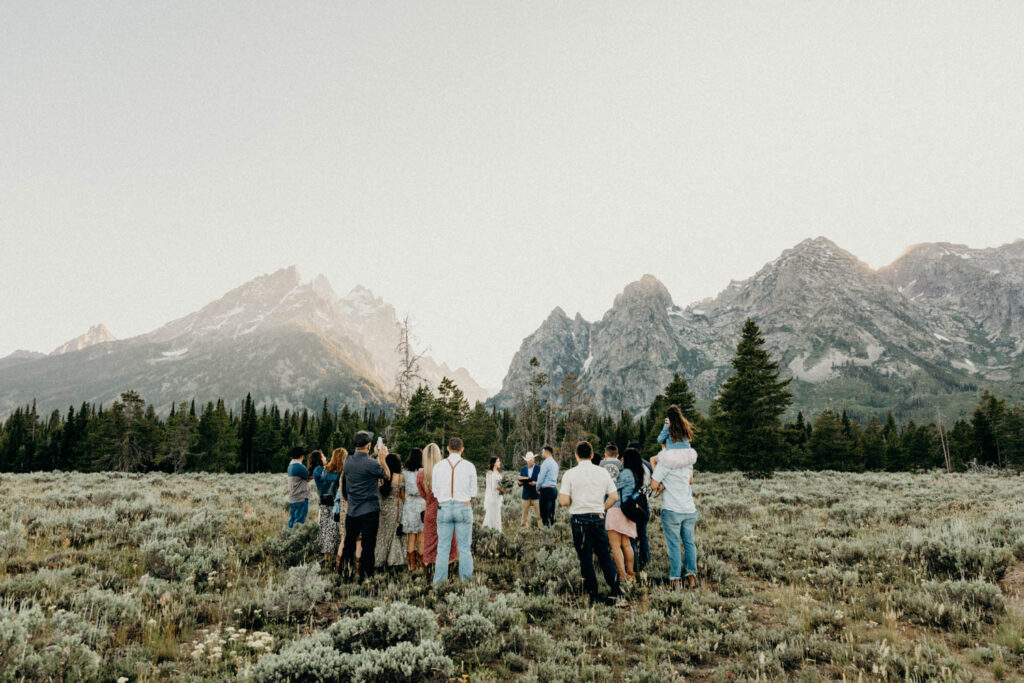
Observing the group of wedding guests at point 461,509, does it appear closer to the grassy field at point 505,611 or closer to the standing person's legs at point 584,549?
the standing person's legs at point 584,549

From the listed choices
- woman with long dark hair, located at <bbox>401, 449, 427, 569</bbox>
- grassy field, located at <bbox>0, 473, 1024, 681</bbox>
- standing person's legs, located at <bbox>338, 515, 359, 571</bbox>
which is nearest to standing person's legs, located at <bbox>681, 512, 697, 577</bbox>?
grassy field, located at <bbox>0, 473, 1024, 681</bbox>

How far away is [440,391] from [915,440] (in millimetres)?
69314

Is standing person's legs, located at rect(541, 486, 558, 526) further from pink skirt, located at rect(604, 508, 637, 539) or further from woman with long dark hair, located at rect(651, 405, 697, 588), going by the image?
woman with long dark hair, located at rect(651, 405, 697, 588)

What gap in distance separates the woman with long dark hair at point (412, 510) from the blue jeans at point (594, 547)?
3.49 m

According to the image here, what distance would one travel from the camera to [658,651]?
562 centimetres

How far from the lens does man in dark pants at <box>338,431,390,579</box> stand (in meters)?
8.29

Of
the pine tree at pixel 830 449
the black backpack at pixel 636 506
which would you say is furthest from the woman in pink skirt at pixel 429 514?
the pine tree at pixel 830 449

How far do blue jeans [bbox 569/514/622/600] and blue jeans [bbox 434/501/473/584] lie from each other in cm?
196

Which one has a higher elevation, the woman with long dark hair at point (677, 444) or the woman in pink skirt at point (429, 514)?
the woman with long dark hair at point (677, 444)

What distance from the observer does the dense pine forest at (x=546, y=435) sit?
1335 inches

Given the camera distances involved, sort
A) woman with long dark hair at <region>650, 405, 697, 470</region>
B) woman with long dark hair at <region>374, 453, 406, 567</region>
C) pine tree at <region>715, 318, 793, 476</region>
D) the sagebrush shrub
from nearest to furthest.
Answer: the sagebrush shrub
woman with long dark hair at <region>650, 405, 697, 470</region>
woman with long dark hair at <region>374, 453, 406, 567</region>
pine tree at <region>715, 318, 793, 476</region>

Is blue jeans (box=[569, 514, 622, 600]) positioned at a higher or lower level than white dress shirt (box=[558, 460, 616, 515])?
lower

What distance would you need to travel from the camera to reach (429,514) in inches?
349

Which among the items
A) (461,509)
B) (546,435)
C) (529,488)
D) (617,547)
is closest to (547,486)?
(529,488)
